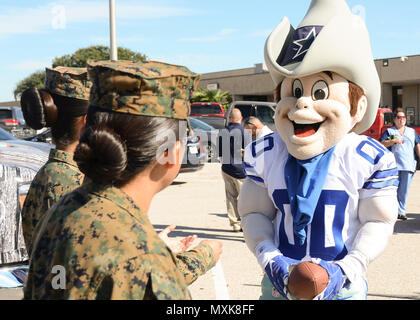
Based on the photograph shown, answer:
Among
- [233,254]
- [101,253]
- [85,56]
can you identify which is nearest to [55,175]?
[101,253]

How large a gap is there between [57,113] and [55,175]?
332mm

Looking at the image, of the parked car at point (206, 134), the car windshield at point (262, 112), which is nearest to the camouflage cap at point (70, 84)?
the car windshield at point (262, 112)

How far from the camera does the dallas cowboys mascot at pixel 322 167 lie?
2.55 meters

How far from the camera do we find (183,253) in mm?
1941

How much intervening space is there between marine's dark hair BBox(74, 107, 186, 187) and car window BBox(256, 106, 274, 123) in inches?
525

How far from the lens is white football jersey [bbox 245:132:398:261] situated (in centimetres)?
256

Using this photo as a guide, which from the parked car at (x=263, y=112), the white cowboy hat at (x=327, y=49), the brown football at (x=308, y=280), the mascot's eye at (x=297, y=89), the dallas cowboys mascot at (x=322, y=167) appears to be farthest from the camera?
the parked car at (x=263, y=112)

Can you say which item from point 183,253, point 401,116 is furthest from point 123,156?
point 401,116

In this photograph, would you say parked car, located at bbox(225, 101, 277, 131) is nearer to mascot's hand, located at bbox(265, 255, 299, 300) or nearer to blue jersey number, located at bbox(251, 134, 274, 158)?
blue jersey number, located at bbox(251, 134, 274, 158)

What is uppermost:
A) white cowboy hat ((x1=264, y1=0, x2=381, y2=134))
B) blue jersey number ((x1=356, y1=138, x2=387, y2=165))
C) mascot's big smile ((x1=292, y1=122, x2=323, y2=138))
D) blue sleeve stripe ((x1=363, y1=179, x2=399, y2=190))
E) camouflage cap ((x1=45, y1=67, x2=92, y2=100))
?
white cowboy hat ((x1=264, y1=0, x2=381, y2=134))

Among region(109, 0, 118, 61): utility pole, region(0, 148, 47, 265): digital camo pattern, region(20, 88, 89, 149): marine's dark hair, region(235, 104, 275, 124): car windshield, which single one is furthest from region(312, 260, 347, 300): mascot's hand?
region(235, 104, 275, 124): car windshield

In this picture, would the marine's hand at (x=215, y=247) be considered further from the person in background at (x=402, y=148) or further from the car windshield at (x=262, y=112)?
the car windshield at (x=262, y=112)

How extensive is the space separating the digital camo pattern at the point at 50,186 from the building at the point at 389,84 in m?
20.5
